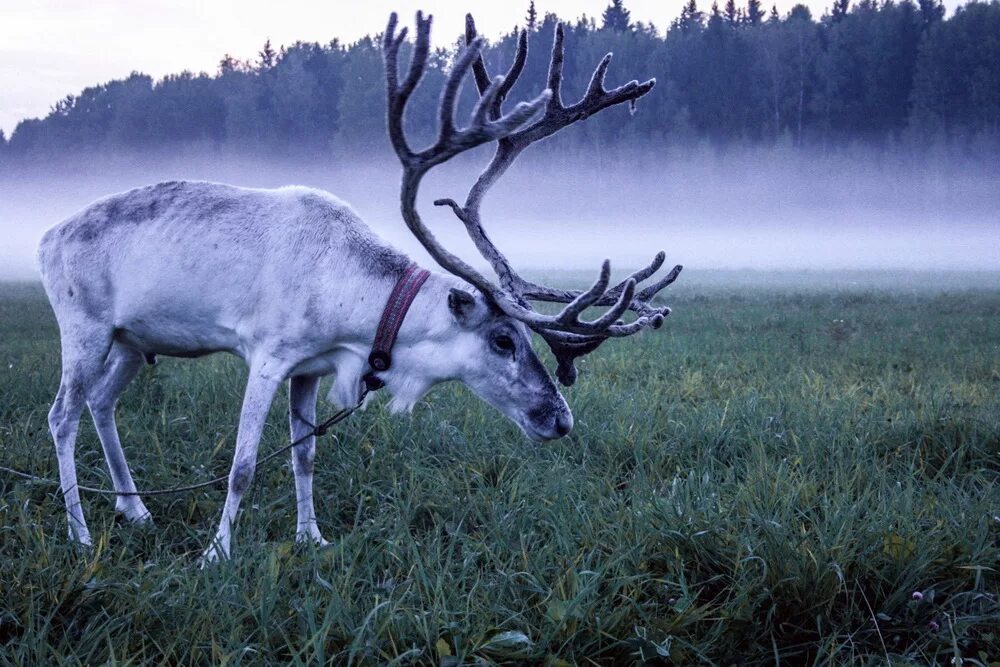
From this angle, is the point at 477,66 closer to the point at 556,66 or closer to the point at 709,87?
the point at 556,66

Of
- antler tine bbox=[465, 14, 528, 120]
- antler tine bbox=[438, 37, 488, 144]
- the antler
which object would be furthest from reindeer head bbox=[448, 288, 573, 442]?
antler tine bbox=[465, 14, 528, 120]

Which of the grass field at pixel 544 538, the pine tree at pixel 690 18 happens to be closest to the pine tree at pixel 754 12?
the pine tree at pixel 690 18

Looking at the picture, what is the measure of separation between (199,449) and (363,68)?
49.8m

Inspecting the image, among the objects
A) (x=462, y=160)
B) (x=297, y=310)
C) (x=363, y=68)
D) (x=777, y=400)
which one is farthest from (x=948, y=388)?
(x=462, y=160)

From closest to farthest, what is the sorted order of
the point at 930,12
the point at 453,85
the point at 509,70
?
1. the point at 453,85
2. the point at 509,70
3. the point at 930,12

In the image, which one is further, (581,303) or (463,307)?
(463,307)

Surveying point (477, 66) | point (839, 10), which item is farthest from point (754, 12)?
point (477, 66)

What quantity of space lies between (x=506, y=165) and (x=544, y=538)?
229 cm

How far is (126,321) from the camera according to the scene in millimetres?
4441

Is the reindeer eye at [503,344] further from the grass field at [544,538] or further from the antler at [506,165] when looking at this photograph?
the grass field at [544,538]

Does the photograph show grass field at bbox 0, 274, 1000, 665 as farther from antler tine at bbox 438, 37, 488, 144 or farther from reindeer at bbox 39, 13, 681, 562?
antler tine at bbox 438, 37, 488, 144

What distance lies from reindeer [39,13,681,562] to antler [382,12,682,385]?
12mm

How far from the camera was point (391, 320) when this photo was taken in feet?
13.7

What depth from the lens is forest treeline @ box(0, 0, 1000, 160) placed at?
52844 mm
